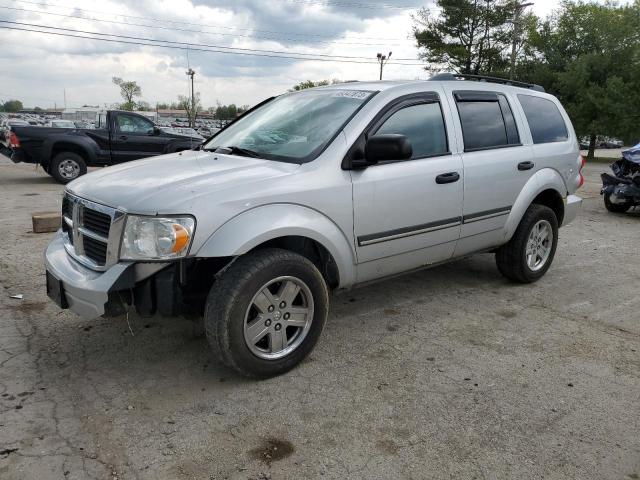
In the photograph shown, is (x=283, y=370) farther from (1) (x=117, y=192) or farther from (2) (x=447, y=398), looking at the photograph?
(1) (x=117, y=192)

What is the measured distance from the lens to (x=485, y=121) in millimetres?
4434

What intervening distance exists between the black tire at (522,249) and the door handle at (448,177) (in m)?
1.15

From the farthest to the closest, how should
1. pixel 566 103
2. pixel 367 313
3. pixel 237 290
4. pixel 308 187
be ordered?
pixel 566 103 → pixel 367 313 → pixel 308 187 → pixel 237 290

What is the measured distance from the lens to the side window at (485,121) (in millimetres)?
4230

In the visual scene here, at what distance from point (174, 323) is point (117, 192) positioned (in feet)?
4.35

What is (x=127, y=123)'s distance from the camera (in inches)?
489

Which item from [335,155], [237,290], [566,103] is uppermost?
[566,103]

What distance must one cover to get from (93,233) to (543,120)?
Answer: 413 cm

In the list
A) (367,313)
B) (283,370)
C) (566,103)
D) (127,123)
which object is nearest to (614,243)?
(367,313)

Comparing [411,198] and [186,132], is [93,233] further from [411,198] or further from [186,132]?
[186,132]

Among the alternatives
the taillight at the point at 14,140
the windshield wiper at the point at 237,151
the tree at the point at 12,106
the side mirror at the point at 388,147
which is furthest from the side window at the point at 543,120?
the tree at the point at 12,106

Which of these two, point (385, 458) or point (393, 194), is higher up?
point (393, 194)

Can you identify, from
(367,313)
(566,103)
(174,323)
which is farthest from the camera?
(566,103)

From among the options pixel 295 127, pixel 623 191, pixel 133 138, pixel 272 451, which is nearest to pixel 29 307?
pixel 295 127
